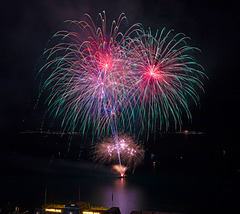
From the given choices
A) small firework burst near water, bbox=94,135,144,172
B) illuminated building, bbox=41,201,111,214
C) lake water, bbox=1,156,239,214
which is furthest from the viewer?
small firework burst near water, bbox=94,135,144,172

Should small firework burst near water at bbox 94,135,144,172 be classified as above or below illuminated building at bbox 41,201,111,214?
above

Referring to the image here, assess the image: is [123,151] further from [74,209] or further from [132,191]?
[74,209]

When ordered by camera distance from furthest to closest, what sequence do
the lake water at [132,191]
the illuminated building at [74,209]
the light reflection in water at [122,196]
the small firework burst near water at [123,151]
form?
the small firework burst near water at [123,151]
the lake water at [132,191]
the light reflection in water at [122,196]
the illuminated building at [74,209]

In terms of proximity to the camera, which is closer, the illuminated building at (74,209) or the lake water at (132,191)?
the illuminated building at (74,209)

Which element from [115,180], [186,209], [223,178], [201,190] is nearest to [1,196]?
[115,180]

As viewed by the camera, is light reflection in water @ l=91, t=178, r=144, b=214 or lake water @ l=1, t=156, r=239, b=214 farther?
lake water @ l=1, t=156, r=239, b=214

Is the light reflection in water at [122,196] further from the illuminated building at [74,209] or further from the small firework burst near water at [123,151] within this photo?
the small firework burst near water at [123,151]

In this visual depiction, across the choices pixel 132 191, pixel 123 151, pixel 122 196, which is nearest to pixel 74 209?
pixel 122 196

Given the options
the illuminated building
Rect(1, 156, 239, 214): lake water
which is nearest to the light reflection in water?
Rect(1, 156, 239, 214): lake water

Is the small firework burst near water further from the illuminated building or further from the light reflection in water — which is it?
the illuminated building

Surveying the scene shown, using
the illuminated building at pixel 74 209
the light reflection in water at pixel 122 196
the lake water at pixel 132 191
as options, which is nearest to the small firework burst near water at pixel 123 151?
the lake water at pixel 132 191

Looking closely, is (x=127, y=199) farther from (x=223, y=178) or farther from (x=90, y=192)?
(x=223, y=178)
